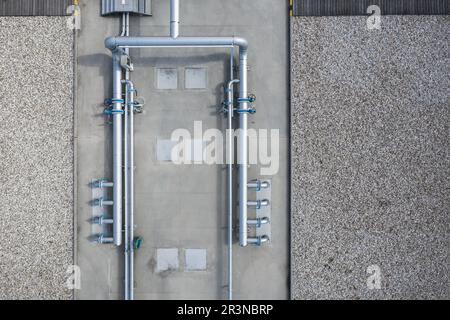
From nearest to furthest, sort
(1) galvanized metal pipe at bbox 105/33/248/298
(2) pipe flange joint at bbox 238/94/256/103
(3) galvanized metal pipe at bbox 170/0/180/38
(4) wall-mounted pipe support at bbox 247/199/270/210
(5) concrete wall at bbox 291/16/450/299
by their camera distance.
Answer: (3) galvanized metal pipe at bbox 170/0/180/38, (1) galvanized metal pipe at bbox 105/33/248/298, (2) pipe flange joint at bbox 238/94/256/103, (4) wall-mounted pipe support at bbox 247/199/270/210, (5) concrete wall at bbox 291/16/450/299

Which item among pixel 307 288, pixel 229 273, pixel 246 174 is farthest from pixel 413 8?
pixel 229 273

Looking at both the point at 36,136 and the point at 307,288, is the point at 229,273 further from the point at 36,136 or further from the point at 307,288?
the point at 36,136

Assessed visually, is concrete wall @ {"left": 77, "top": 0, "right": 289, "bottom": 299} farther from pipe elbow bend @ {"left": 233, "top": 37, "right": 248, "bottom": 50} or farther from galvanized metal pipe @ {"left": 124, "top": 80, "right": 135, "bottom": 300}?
pipe elbow bend @ {"left": 233, "top": 37, "right": 248, "bottom": 50}

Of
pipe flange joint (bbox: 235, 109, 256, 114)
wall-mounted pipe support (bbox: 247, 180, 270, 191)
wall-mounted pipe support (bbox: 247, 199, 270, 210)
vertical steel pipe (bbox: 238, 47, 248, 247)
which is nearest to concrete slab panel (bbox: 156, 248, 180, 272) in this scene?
vertical steel pipe (bbox: 238, 47, 248, 247)

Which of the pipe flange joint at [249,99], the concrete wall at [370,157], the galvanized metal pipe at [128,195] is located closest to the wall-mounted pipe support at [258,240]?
the concrete wall at [370,157]

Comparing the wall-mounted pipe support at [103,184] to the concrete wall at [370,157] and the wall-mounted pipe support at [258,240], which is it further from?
the concrete wall at [370,157]

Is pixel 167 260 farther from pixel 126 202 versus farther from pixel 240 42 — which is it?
pixel 240 42
